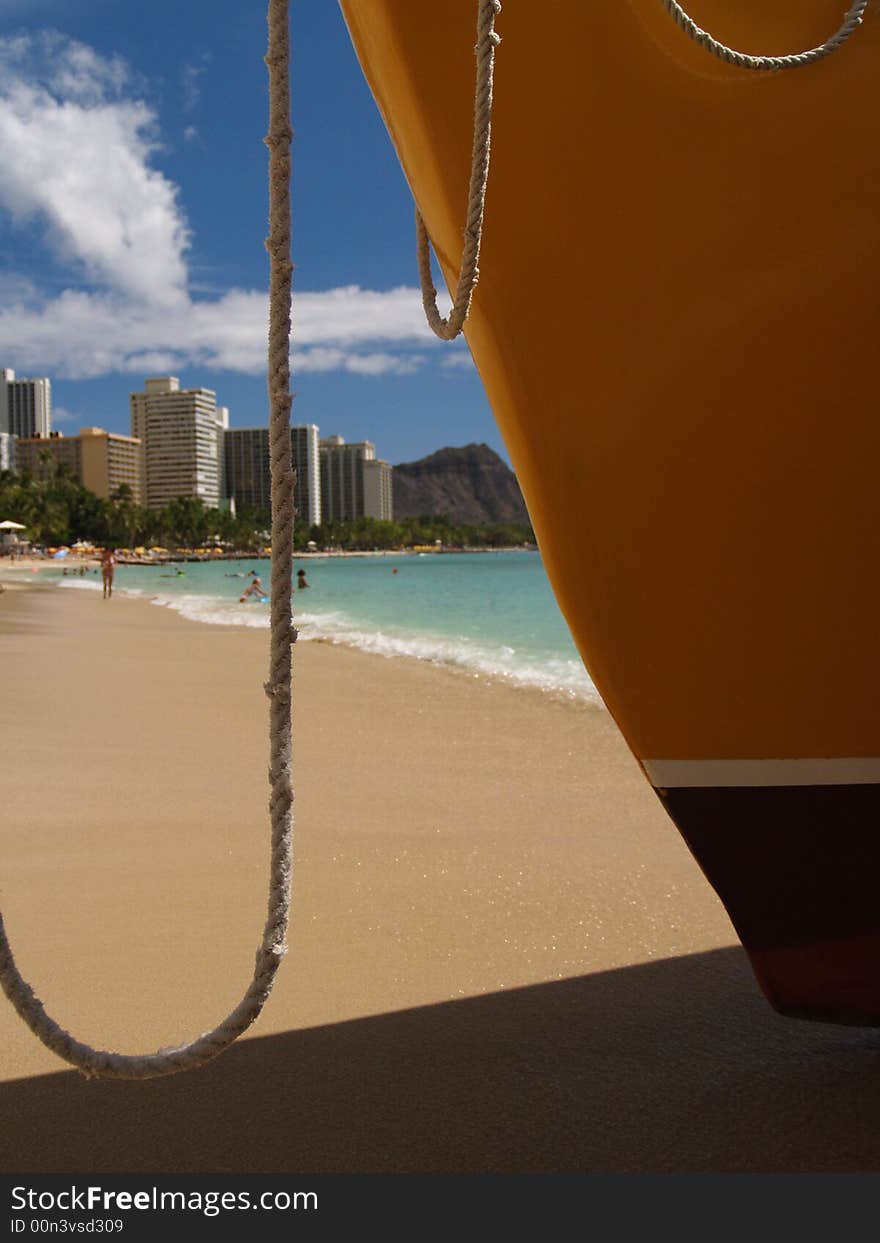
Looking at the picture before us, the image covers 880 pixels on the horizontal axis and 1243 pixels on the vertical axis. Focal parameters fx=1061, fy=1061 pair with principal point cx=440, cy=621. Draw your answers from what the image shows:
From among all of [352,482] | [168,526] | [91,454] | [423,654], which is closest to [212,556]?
[168,526]

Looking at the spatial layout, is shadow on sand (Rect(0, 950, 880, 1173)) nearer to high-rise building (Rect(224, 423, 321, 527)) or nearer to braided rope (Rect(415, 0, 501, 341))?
braided rope (Rect(415, 0, 501, 341))

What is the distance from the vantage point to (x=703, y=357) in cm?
175

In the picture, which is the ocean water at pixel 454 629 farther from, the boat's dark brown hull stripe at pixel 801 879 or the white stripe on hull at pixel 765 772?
the white stripe on hull at pixel 765 772

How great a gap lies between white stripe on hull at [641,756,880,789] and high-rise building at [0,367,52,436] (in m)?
174

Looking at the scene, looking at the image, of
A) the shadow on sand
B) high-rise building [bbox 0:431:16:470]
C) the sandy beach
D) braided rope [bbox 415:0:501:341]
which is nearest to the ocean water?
the sandy beach

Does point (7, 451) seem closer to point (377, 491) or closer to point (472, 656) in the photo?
point (377, 491)

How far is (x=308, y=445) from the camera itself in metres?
130

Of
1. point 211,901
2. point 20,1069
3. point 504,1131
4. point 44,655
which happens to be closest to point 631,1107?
point 504,1131

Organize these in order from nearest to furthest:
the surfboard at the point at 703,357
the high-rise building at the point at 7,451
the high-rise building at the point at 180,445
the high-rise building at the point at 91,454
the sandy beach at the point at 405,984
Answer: the surfboard at the point at 703,357 → the sandy beach at the point at 405,984 → the high-rise building at the point at 7,451 → the high-rise building at the point at 91,454 → the high-rise building at the point at 180,445

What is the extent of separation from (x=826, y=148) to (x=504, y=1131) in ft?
5.91

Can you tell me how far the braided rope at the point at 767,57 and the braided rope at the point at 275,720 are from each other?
60 cm

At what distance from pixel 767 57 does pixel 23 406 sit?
17697 cm

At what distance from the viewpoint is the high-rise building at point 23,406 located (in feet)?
533

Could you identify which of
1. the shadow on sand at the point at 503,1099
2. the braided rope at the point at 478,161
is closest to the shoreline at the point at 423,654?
the shadow on sand at the point at 503,1099
